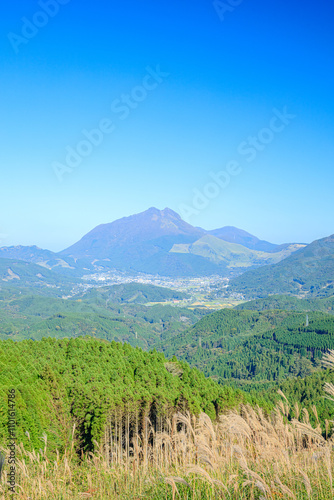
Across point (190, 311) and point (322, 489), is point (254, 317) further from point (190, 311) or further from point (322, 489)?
point (322, 489)

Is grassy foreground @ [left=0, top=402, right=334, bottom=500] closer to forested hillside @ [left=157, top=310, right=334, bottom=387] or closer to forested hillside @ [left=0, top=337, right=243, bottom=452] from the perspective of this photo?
forested hillside @ [left=0, top=337, right=243, bottom=452]

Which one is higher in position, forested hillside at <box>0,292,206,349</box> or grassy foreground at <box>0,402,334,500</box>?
grassy foreground at <box>0,402,334,500</box>

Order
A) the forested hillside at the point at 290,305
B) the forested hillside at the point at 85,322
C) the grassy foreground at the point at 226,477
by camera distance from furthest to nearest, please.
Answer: the forested hillside at the point at 290,305
the forested hillside at the point at 85,322
the grassy foreground at the point at 226,477

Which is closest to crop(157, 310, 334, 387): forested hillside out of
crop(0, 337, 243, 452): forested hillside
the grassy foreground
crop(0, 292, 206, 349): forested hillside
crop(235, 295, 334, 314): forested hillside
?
crop(0, 292, 206, 349): forested hillside

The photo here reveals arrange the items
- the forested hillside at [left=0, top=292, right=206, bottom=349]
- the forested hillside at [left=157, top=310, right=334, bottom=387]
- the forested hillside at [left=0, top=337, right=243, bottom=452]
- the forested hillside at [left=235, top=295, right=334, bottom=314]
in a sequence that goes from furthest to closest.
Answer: the forested hillside at [left=235, top=295, right=334, bottom=314], the forested hillside at [left=0, top=292, right=206, bottom=349], the forested hillside at [left=157, top=310, right=334, bottom=387], the forested hillside at [left=0, top=337, right=243, bottom=452]

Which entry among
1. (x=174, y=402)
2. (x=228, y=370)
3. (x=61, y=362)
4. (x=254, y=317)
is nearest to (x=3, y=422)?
(x=174, y=402)

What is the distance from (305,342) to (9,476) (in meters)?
107

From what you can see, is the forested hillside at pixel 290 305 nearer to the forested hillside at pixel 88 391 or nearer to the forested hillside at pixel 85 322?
the forested hillside at pixel 85 322

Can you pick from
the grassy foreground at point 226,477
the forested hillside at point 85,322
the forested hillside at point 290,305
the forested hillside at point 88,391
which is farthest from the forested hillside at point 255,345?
the grassy foreground at point 226,477

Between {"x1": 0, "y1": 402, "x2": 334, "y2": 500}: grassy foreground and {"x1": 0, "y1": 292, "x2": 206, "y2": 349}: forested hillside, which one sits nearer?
{"x1": 0, "y1": 402, "x2": 334, "y2": 500}: grassy foreground

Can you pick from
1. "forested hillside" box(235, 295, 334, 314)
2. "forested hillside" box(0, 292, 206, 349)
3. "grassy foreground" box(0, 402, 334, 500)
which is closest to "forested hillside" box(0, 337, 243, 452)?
"grassy foreground" box(0, 402, 334, 500)

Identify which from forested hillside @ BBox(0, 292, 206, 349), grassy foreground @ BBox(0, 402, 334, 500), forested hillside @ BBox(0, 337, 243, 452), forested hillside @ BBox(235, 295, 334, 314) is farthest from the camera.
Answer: forested hillside @ BBox(235, 295, 334, 314)

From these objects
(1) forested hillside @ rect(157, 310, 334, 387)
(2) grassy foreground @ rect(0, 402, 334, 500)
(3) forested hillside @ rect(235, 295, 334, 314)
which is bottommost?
(1) forested hillside @ rect(157, 310, 334, 387)

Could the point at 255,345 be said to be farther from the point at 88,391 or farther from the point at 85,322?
the point at 88,391
